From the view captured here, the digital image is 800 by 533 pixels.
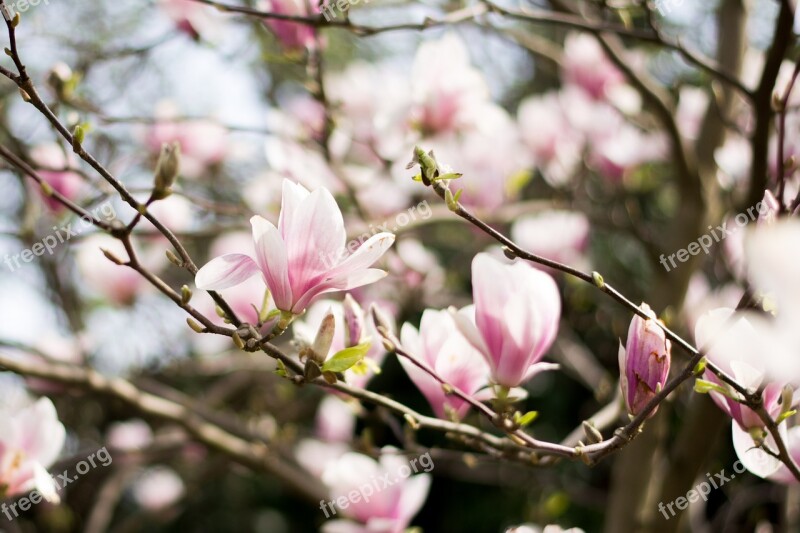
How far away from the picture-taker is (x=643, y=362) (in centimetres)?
78

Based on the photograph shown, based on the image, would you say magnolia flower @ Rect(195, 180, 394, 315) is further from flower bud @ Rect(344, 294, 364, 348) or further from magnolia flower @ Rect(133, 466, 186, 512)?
magnolia flower @ Rect(133, 466, 186, 512)

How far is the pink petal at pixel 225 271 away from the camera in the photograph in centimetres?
74

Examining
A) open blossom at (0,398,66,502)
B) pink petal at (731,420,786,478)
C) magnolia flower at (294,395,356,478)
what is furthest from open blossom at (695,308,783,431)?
magnolia flower at (294,395,356,478)

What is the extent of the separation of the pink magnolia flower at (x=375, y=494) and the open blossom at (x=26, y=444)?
417 millimetres

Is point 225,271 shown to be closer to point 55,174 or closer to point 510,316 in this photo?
point 510,316

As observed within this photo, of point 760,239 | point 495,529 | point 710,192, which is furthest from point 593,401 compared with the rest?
point 760,239

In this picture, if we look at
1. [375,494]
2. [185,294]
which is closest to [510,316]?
[185,294]

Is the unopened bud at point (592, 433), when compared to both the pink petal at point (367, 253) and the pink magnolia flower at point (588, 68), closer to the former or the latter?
the pink petal at point (367, 253)

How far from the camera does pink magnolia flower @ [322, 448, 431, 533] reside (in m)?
1.15

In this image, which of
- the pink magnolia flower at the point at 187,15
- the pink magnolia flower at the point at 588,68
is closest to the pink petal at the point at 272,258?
the pink magnolia flower at the point at 187,15

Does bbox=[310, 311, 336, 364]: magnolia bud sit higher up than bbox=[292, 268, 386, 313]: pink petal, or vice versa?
bbox=[292, 268, 386, 313]: pink petal

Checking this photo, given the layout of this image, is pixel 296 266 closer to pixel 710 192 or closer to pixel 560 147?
pixel 710 192

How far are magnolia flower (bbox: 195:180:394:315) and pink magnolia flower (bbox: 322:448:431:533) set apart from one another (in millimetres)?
451

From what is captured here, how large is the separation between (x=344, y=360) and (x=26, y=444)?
1.72ft
